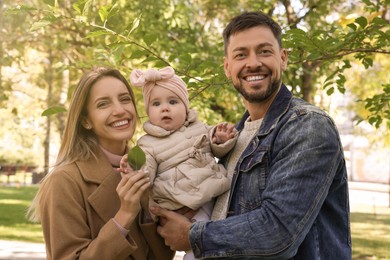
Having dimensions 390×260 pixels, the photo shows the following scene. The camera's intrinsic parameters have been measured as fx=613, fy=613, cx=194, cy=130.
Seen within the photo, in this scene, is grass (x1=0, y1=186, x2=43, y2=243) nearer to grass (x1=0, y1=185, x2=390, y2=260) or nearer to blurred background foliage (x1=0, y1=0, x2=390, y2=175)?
grass (x1=0, y1=185, x2=390, y2=260)

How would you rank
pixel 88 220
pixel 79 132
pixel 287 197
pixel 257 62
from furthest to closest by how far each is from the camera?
pixel 79 132 → pixel 88 220 → pixel 257 62 → pixel 287 197

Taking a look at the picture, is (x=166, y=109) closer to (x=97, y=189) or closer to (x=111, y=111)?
(x=111, y=111)

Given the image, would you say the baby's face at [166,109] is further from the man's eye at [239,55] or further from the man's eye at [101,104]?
the man's eye at [239,55]

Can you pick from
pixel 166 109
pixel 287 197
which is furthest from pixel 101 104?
pixel 287 197

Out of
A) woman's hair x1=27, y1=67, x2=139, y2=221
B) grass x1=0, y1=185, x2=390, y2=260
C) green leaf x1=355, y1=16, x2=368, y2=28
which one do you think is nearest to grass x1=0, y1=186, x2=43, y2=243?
grass x1=0, y1=185, x2=390, y2=260

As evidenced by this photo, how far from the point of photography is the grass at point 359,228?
13177mm

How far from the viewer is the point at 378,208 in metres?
23.4

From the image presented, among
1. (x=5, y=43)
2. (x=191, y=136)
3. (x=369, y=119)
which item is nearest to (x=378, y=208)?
(x=5, y=43)

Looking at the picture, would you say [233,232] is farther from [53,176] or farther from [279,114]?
[53,176]

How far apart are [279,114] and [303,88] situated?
7043 mm

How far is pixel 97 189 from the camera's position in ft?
9.74

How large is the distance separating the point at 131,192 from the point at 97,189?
0.96ft

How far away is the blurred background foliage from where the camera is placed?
438 centimetres

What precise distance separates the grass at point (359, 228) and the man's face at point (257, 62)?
32.6 feet
